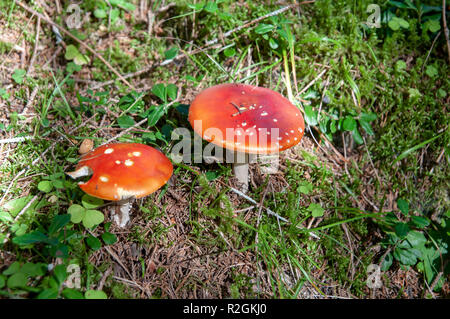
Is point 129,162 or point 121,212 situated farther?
point 121,212

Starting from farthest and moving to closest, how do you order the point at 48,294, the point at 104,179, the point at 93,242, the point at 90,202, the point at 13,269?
1. the point at 90,202
2. the point at 93,242
3. the point at 104,179
4. the point at 13,269
5. the point at 48,294

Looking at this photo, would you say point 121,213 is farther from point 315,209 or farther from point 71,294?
point 315,209

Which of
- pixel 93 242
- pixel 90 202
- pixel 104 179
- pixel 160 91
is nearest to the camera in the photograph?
pixel 104 179

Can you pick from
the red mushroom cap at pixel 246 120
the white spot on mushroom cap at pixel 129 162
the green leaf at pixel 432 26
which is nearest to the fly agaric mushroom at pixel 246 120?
the red mushroom cap at pixel 246 120

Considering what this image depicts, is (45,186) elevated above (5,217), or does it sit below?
above

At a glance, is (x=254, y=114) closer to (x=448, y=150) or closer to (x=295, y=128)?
(x=295, y=128)

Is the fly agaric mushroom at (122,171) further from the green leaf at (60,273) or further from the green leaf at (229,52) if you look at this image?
the green leaf at (229,52)

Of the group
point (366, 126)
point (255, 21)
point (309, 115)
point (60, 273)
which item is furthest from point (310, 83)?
point (60, 273)
